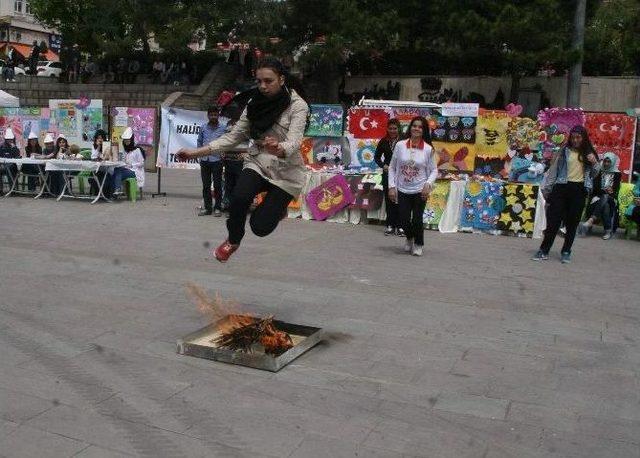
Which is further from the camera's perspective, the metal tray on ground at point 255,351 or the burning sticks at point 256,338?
the burning sticks at point 256,338

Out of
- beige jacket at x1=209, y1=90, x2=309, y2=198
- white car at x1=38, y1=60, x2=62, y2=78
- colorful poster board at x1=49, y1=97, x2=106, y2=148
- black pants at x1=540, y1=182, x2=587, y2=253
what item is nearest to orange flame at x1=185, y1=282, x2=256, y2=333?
beige jacket at x1=209, y1=90, x2=309, y2=198

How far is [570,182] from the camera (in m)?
8.39

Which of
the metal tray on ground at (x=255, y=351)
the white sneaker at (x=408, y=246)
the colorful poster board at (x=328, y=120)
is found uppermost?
the colorful poster board at (x=328, y=120)

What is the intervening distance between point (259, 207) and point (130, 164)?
357 inches

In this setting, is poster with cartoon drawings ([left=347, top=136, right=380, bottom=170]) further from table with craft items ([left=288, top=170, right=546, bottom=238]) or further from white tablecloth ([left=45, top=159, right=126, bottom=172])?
white tablecloth ([left=45, top=159, right=126, bottom=172])

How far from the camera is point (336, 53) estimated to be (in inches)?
915

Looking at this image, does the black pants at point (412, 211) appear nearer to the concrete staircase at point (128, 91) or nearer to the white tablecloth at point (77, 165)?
the white tablecloth at point (77, 165)

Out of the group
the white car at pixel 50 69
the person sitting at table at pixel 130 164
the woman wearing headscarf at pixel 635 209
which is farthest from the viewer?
the white car at pixel 50 69

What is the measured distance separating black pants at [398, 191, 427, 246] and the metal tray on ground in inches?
152

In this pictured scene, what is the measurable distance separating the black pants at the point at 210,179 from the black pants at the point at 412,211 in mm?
4315

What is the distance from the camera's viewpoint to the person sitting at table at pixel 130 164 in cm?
1341

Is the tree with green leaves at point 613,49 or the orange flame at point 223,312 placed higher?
the tree with green leaves at point 613,49

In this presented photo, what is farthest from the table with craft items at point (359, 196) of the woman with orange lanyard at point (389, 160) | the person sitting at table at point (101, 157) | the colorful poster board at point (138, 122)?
the colorful poster board at point (138, 122)

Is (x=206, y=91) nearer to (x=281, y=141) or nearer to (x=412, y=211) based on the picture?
(x=412, y=211)
